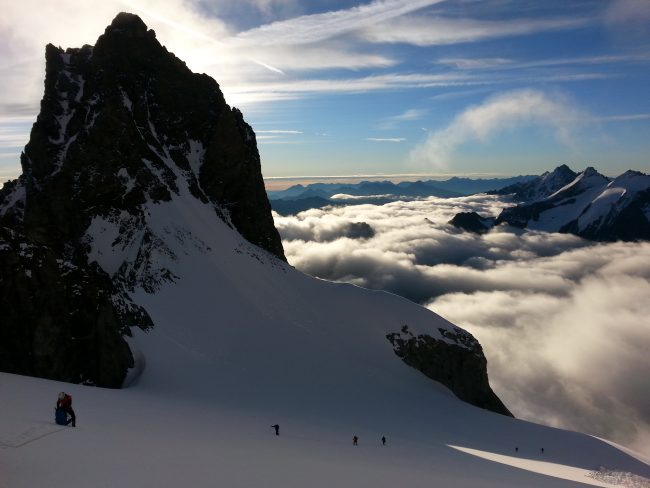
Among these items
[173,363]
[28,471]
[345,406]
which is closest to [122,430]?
[28,471]

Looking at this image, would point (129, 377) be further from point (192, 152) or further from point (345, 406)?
point (192, 152)

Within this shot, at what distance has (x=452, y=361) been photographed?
77250 mm

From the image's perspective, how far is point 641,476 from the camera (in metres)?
52.2

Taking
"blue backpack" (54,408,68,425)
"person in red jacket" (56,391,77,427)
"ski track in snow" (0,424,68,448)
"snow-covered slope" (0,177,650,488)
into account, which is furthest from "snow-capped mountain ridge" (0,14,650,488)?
"person in red jacket" (56,391,77,427)

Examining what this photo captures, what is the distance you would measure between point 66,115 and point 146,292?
3936cm

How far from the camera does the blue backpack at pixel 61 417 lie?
17.4 meters

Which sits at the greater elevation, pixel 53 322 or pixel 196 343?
pixel 53 322

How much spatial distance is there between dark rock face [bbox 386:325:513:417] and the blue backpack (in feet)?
196

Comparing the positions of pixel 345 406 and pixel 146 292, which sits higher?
pixel 146 292

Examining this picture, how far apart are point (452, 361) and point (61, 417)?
69.9m

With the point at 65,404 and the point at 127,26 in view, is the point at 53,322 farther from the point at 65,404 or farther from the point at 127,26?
the point at 127,26

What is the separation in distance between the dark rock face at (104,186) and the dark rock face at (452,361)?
3820cm

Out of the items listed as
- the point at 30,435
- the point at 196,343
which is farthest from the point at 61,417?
the point at 196,343

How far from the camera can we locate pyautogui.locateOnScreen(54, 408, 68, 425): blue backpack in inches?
687
